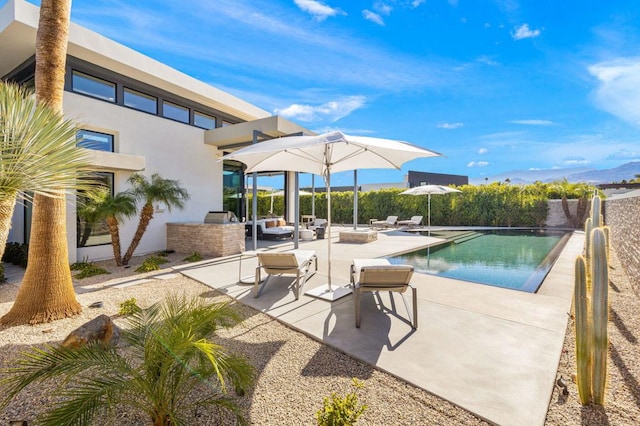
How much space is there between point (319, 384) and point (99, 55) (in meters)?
11.2

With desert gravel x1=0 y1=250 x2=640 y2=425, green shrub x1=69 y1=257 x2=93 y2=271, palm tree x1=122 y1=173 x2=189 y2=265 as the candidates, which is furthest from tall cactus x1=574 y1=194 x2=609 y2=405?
green shrub x1=69 y1=257 x2=93 y2=271

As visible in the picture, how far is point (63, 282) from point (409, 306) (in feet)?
18.6

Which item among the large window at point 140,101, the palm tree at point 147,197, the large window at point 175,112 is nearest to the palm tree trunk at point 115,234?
the palm tree at point 147,197

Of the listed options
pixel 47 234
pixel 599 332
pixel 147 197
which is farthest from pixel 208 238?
pixel 599 332

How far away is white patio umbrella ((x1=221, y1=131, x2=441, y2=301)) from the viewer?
199 inches

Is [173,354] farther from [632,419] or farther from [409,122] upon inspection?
[409,122]

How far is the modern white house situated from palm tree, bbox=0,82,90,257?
257 inches

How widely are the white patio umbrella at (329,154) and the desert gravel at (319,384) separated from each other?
1.83 metres

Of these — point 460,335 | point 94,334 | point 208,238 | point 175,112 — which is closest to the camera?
point 94,334

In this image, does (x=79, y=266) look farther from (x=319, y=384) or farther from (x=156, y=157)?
(x=319, y=384)

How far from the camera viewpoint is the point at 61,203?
506 centimetres

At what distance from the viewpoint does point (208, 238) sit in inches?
417

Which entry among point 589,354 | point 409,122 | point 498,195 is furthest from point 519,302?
point 409,122

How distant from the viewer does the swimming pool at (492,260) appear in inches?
293
